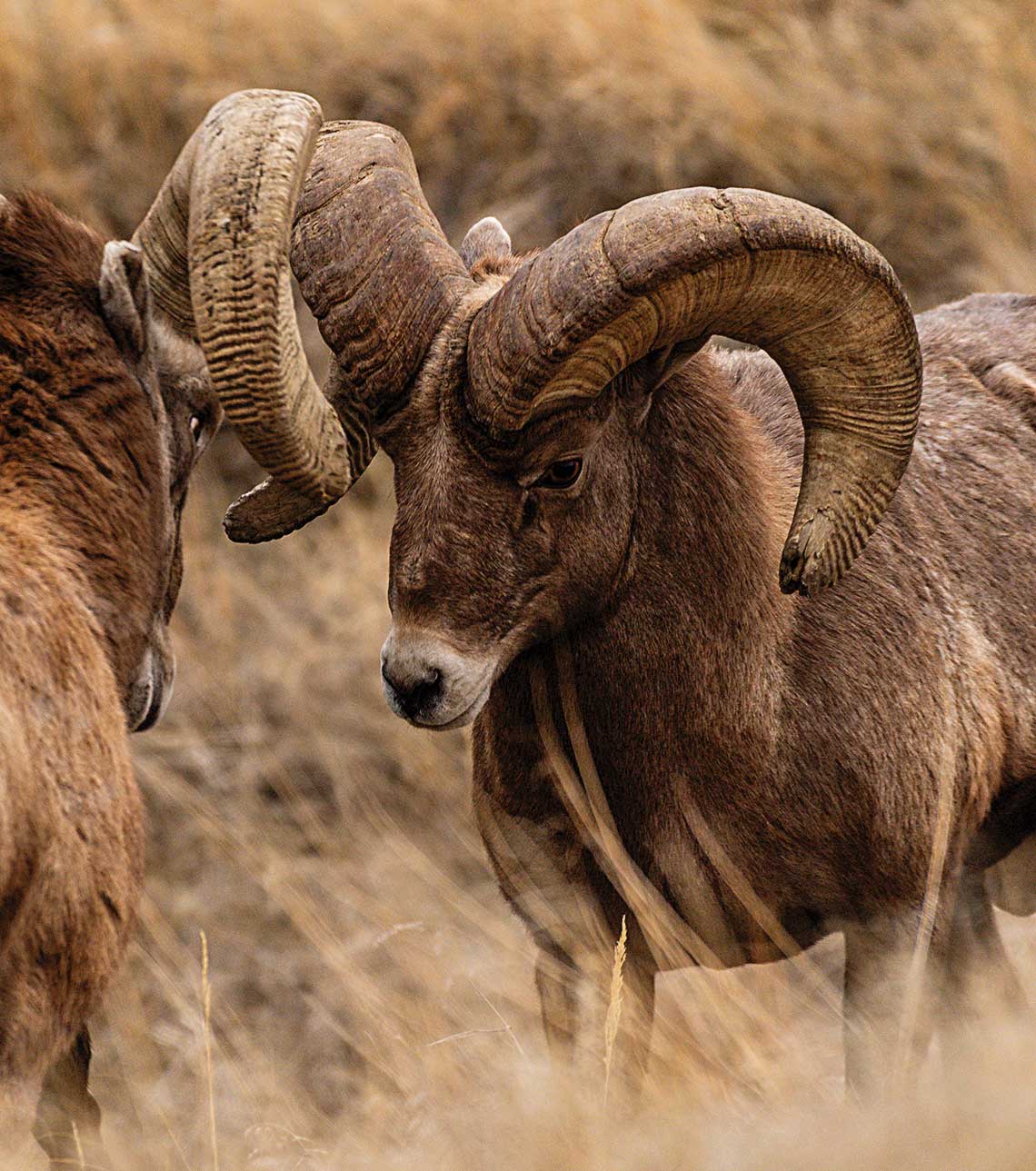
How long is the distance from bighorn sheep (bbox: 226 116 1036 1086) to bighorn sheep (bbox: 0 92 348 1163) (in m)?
0.32

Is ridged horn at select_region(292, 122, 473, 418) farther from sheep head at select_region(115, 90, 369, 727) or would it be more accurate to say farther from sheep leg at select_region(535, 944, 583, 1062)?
sheep leg at select_region(535, 944, 583, 1062)

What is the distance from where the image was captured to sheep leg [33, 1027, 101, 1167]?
4020mm

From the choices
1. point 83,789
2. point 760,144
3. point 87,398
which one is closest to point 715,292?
point 87,398

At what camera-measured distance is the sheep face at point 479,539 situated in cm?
364

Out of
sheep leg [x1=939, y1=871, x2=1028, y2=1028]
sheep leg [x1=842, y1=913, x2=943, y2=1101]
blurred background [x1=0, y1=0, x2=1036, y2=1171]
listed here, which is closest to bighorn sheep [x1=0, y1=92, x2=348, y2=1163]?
sheep leg [x1=842, y1=913, x2=943, y2=1101]

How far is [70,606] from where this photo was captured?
11.5 ft

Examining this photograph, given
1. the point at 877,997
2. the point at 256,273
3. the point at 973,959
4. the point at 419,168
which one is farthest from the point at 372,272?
the point at 419,168

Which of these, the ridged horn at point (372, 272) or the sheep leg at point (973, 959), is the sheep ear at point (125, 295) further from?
the sheep leg at point (973, 959)

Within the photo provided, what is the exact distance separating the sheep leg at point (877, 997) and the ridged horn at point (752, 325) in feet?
2.81

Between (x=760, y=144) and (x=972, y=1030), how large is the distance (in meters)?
5.66

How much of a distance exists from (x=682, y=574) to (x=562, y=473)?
40 cm

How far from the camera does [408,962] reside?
5.40m

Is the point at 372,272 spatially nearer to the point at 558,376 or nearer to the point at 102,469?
the point at 558,376

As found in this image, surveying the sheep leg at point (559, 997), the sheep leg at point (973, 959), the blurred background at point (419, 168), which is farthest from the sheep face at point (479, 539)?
the blurred background at point (419, 168)
